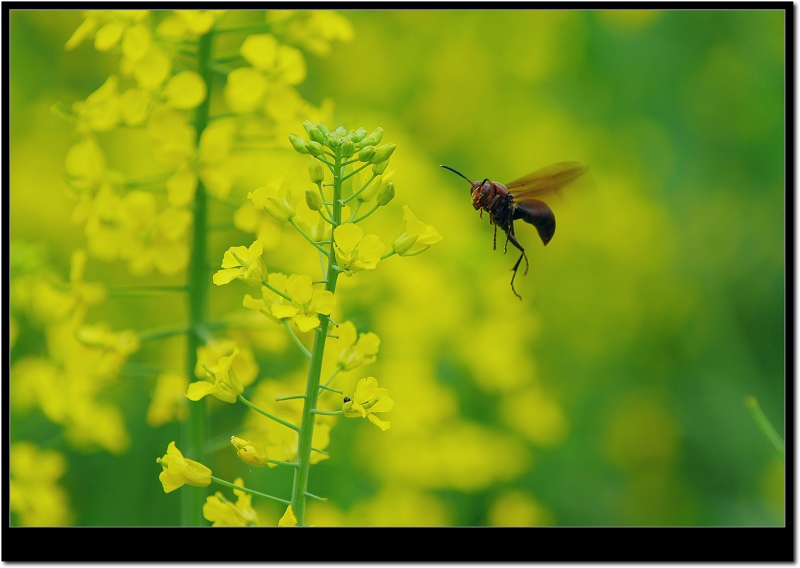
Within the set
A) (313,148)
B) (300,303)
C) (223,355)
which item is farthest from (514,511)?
(313,148)

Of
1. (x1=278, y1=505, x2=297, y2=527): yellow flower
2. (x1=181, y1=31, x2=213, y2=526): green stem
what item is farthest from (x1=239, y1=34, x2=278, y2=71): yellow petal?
(x1=278, y1=505, x2=297, y2=527): yellow flower

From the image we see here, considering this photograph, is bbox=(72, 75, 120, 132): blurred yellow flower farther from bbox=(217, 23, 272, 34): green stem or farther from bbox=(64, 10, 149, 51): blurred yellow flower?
bbox=(217, 23, 272, 34): green stem

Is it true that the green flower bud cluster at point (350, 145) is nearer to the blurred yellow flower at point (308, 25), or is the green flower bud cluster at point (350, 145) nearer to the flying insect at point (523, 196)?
the flying insect at point (523, 196)

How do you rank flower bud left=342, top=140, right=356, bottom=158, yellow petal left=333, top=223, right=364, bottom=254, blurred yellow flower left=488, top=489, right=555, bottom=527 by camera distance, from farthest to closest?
blurred yellow flower left=488, top=489, right=555, bottom=527
flower bud left=342, top=140, right=356, bottom=158
yellow petal left=333, top=223, right=364, bottom=254

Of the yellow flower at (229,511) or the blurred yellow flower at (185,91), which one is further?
the blurred yellow flower at (185,91)

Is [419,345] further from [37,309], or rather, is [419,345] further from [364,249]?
[364,249]

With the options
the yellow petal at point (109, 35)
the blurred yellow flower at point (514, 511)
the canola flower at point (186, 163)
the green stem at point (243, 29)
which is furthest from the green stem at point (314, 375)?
the blurred yellow flower at point (514, 511)

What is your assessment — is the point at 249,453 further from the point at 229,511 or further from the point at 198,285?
the point at 198,285
